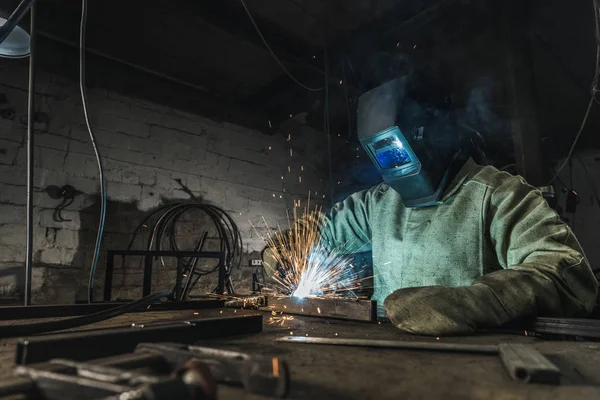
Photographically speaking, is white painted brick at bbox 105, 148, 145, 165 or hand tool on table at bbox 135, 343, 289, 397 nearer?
hand tool on table at bbox 135, 343, 289, 397

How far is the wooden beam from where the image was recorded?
54.2 inches

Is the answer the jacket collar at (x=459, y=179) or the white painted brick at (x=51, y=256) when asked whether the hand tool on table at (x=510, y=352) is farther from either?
the white painted brick at (x=51, y=256)

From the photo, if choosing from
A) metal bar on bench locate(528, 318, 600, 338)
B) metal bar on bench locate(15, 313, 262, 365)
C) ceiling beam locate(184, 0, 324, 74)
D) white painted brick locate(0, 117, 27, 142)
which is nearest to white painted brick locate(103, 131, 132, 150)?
white painted brick locate(0, 117, 27, 142)

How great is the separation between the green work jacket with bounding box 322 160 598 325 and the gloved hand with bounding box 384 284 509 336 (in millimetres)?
12

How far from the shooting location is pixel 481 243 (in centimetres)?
Result: 184

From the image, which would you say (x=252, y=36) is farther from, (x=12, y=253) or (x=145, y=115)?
(x=12, y=253)

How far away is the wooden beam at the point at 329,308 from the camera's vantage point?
1.38 metres

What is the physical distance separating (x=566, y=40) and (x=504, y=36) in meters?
0.82

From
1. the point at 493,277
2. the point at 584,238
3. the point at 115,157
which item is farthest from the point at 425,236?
the point at 584,238

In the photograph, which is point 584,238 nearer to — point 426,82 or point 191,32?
point 426,82

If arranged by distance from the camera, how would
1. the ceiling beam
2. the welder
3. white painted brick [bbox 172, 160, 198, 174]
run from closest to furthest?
the welder
the ceiling beam
white painted brick [bbox 172, 160, 198, 174]

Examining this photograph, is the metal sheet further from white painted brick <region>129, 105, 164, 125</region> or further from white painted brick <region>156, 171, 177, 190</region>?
white painted brick <region>129, 105, 164, 125</region>

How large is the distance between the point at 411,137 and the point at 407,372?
4.25ft

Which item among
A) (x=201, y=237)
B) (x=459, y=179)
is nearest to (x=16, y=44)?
(x=459, y=179)
